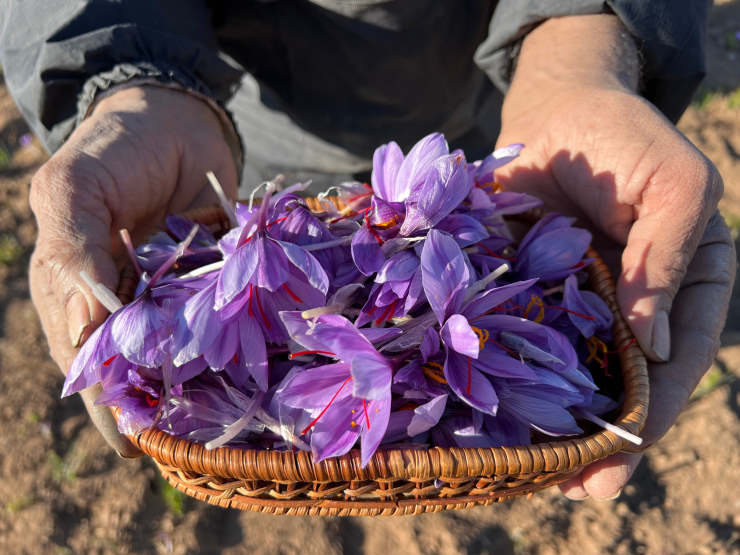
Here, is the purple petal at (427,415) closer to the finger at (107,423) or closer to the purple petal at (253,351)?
the purple petal at (253,351)

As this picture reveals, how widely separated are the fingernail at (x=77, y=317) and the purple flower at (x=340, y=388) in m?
0.26

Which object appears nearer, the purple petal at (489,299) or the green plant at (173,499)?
the purple petal at (489,299)

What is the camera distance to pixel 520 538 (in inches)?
58.5

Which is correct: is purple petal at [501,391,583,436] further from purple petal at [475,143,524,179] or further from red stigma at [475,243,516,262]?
purple petal at [475,143,524,179]

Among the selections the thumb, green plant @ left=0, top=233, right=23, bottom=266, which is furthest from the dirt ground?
the thumb

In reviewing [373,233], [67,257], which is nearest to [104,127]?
[67,257]

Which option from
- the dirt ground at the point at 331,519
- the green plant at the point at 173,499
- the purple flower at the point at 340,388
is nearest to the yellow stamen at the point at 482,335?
the purple flower at the point at 340,388

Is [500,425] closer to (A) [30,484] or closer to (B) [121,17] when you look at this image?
(B) [121,17]

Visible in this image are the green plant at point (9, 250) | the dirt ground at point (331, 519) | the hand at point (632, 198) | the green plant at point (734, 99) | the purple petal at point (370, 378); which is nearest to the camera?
the purple petal at point (370, 378)

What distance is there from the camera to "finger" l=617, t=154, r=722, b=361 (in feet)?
2.86

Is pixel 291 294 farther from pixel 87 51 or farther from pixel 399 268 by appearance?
pixel 87 51

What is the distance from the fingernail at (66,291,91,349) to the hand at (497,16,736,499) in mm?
683

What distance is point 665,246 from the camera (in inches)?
34.9

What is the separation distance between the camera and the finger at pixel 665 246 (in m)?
0.87
